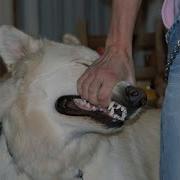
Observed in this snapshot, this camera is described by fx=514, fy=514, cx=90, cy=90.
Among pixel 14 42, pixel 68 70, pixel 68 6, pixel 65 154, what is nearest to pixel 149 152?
pixel 65 154

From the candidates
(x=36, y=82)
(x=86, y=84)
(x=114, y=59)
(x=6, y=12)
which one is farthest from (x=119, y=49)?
(x=6, y=12)

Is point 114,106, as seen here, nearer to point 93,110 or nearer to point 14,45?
point 93,110

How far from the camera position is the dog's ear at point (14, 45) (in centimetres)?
192

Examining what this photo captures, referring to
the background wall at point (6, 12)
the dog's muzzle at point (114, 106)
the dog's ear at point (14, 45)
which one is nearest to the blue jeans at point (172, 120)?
the dog's muzzle at point (114, 106)

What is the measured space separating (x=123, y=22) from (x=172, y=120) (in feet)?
1.18

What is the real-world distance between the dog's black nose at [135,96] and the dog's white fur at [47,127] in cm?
27

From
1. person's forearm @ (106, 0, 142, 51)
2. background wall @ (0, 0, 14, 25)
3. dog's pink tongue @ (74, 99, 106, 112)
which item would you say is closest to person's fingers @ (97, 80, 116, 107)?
person's forearm @ (106, 0, 142, 51)

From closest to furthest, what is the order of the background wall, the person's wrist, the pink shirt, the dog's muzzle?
the pink shirt < the person's wrist < the dog's muzzle < the background wall

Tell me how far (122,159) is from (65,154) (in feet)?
0.73

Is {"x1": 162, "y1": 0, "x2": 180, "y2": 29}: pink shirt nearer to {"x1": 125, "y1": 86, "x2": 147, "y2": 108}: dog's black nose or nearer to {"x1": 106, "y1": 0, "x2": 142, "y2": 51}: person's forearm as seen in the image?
{"x1": 106, "y1": 0, "x2": 142, "y2": 51}: person's forearm

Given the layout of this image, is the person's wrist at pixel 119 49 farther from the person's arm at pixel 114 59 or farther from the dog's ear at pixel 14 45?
the dog's ear at pixel 14 45

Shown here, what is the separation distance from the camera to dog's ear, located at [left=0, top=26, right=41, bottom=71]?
6.31 feet

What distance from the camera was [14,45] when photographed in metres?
1.95

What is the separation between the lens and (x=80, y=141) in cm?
202
